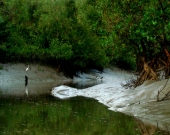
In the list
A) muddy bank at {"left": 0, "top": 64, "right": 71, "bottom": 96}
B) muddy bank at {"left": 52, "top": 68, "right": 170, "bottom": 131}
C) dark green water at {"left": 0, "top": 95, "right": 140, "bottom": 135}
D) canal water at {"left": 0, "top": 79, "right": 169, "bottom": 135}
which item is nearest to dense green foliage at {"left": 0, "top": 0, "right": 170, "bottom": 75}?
muddy bank at {"left": 0, "top": 64, "right": 71, "bottom": 96}

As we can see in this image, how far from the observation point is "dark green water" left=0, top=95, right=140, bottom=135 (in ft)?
46.5

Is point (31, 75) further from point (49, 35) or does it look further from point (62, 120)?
point (62, 120)

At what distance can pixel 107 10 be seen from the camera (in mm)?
24125

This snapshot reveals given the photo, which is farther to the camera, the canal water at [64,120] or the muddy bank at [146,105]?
the muddy bank at [146,105]

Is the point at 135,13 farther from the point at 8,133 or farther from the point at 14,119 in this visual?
the point at 8,133

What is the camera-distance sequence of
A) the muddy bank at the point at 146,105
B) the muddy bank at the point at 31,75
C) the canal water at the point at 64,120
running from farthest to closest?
the muddy bank at the point at 31,75 → the muddy bank at the point at 146,105 → the canal water at the point at 64,120

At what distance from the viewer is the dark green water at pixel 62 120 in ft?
46.5

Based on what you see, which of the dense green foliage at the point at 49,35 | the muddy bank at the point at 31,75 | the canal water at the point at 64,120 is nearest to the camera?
the canal water at the point at 64,120

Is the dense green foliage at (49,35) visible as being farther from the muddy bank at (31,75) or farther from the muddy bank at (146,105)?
the muddy bank at (146,105)

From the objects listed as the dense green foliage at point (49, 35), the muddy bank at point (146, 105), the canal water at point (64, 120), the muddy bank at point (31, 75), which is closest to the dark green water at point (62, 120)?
the canal water at point (64, 120)

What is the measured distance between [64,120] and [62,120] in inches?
3.3

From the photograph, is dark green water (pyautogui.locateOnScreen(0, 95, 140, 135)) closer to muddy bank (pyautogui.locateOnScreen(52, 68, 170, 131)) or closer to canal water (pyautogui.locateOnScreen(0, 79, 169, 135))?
canal water (pyautogui.locateOnScreen(0, 79, 169, 135))

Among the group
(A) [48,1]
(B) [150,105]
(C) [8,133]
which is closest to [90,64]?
(A) [48,1]

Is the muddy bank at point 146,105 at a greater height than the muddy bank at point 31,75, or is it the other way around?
the muddy bank at point 146,105
